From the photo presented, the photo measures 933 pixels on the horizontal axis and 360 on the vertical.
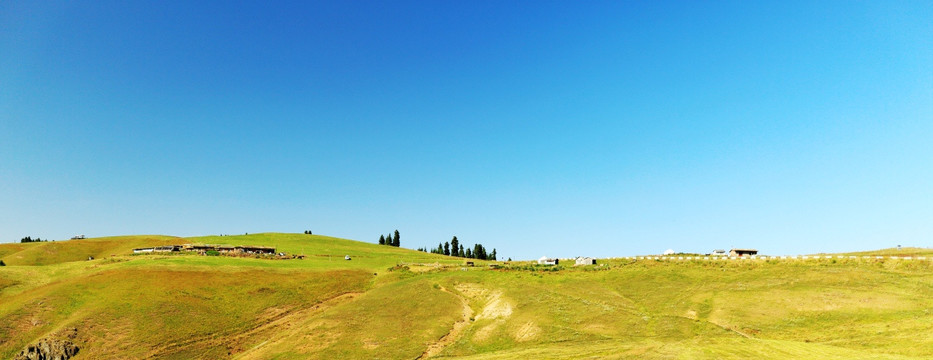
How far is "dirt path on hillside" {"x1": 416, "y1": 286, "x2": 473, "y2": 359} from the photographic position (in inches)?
2000

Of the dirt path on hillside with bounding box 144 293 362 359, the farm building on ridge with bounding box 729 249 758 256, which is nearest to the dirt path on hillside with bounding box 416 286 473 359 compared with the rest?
the dirt path on hillside with bounding box 144 293 362 359

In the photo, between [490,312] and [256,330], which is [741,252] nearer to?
[490,312]

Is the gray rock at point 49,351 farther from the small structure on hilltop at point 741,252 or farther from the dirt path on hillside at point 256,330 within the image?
the small structure on hilltop at point 741,252

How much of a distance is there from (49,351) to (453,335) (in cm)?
4687

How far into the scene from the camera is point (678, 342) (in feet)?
143

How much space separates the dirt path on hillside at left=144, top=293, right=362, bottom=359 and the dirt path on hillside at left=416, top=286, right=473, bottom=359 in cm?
2122

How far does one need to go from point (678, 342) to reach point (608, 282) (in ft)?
102

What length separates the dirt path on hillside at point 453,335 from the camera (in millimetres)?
50797

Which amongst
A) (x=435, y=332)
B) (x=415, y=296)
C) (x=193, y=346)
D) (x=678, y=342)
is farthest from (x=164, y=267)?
(x=678, y=342)

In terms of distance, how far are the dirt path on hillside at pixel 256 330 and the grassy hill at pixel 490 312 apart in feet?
0.93

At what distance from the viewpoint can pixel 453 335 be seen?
2208 inches

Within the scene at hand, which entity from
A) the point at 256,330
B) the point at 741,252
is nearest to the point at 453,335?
the point at 256,330

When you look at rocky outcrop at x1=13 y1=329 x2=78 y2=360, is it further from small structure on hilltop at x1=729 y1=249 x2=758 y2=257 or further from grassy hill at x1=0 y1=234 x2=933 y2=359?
small structure on hilltop at x1=729 y1=249 x2=758 y2=257

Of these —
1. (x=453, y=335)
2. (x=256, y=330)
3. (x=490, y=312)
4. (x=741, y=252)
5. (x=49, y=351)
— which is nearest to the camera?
(x=49, y=351)
